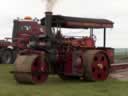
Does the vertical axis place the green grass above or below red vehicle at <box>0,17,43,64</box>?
below

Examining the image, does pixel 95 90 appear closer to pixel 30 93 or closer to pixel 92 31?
pixel 30 93

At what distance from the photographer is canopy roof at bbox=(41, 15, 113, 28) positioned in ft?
43.4

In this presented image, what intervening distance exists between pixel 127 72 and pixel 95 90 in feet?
19.4

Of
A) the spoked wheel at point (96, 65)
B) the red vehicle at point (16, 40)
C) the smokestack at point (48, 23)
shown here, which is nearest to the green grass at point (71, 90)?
the spoked wheel at point (96, 65)

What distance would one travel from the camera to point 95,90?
36.2 ft

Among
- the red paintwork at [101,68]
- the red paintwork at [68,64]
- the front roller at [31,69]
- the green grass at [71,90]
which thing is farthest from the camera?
the red paintwork at [101,68]

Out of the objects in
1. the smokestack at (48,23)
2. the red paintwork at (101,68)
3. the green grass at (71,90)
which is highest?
the smokestack at (48,23)

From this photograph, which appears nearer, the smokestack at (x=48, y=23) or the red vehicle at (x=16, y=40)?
the smokestack at (x=48, y=23)

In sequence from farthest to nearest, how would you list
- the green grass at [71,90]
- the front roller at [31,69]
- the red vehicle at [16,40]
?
the red vehicle at [16,40]
the front roller at [31,69]
the green grass at [71,90]

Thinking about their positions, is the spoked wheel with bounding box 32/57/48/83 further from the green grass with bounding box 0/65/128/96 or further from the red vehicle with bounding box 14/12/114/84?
the green grass with bounding box 0/65/128/96

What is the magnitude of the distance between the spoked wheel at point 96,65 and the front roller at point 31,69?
1.24m

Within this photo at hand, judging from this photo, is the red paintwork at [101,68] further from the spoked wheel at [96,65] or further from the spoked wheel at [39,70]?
the spoked wheel at [39,70]

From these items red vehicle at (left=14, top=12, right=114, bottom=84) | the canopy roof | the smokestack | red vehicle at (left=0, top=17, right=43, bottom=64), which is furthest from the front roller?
red vehicle at (left=0, top=17, right=43, bottom=64)

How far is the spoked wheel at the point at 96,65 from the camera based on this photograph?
43.7 feet
